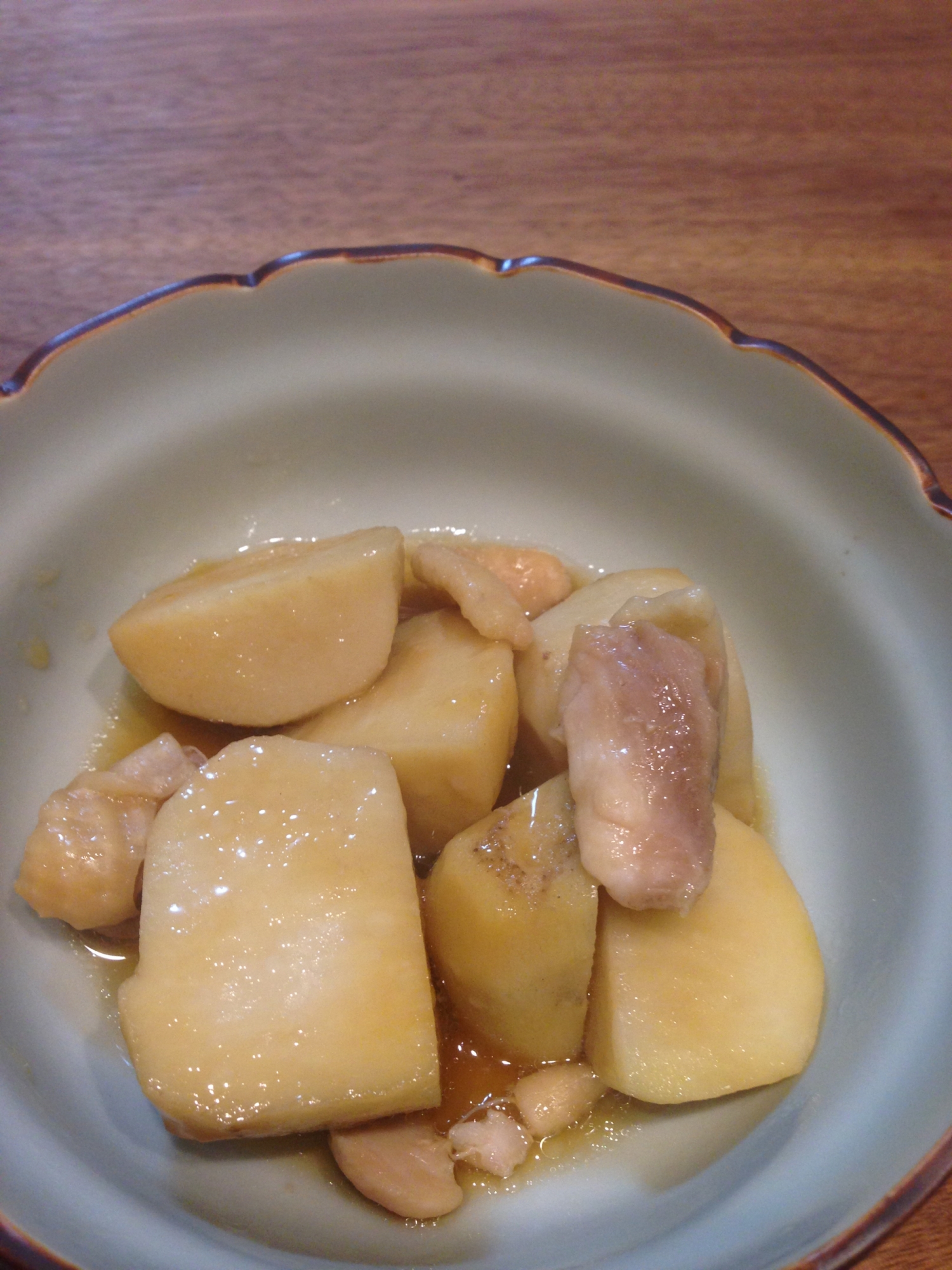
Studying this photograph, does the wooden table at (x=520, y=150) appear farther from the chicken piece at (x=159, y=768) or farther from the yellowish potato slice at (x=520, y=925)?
the yellowish potato slice at (x=520, y=925)

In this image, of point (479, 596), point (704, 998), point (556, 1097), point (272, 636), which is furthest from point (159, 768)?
point (704, 998)

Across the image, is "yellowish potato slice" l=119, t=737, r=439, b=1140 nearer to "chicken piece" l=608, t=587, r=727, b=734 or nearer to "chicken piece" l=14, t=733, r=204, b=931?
"chicken piece" l=14, t=733, r=204, b=931

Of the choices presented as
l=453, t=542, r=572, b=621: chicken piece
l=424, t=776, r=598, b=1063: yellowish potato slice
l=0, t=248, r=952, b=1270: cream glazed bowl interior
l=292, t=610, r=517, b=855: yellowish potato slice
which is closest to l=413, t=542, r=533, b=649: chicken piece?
l=292, t=610, r=517, b=855: yellowish potato slice

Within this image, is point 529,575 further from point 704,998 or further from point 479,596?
point 704,998

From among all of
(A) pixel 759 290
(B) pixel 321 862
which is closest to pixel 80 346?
(B) pixel 321 862

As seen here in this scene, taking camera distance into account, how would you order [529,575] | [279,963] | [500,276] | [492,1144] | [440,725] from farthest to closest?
1. [529,575]
2. [500,276]
3. [440,725]
4. [492,1144]
5. [279,963]

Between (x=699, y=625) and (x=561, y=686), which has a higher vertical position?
(x=699, y=625)

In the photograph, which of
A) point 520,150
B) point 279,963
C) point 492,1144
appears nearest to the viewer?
point 279,963
